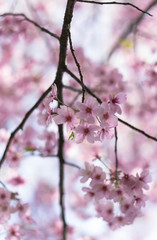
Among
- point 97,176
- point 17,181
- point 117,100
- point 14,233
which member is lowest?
point 14,233

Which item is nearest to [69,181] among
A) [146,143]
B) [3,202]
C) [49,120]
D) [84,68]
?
[146,143]

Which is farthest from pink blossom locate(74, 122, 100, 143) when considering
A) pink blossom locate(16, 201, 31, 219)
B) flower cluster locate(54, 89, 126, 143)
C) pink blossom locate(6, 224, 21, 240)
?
pink blossom locate(6, 224, 21, 240)

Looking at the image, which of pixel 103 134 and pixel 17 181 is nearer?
pixel 103 134

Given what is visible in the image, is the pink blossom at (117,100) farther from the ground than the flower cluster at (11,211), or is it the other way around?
the pink blossom at (117,100)

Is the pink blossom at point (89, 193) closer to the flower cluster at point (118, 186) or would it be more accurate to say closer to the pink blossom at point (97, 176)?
the flower cluster at point (118, 186)

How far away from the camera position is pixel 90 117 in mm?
2145

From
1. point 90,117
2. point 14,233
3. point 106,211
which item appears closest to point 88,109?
point 90,117

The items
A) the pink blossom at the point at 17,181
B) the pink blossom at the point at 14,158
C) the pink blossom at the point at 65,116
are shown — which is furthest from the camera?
the pink blossom at the point at 17,181

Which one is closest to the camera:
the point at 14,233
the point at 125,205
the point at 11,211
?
the point at 125,205

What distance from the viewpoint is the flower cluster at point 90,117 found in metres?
2.12

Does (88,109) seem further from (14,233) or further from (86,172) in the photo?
(14,233)

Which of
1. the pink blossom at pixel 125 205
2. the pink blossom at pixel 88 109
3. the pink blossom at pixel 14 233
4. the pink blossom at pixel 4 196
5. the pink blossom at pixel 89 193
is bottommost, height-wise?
the pink blossom at pixel 14 233

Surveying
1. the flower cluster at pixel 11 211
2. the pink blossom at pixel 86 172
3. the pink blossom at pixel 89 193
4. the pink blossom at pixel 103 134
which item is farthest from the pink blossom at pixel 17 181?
the pink blossom at pixel 103 134

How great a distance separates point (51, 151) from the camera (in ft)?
12.2
